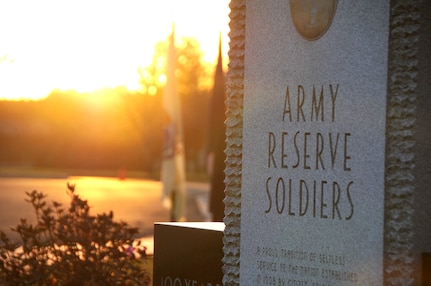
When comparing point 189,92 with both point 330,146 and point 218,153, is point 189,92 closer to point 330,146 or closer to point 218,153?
point 218,153

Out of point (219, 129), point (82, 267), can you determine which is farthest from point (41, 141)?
point (82, 267)

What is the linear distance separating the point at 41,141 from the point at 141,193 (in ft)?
128

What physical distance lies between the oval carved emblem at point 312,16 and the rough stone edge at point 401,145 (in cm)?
55

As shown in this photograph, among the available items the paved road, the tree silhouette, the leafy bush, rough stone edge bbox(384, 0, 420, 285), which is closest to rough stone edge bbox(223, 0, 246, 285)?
rough stone edge bbox(384, 0, 420, 285)

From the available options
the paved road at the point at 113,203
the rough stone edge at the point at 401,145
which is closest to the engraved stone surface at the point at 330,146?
the rough stone edge at the point at 401,145

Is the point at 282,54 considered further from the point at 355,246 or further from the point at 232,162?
the point at 355,246

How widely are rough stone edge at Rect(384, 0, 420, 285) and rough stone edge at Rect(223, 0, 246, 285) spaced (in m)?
1.43

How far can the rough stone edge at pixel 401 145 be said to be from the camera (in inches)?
Answer: 239

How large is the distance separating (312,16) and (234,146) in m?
1.21

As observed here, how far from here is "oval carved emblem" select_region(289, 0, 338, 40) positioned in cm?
658

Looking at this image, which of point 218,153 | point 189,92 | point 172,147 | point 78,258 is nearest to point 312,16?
point 78,258

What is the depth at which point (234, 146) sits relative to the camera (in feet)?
24.1

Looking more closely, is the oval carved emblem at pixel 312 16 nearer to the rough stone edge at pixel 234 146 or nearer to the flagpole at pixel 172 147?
the rough stone edge at pixel 234 146

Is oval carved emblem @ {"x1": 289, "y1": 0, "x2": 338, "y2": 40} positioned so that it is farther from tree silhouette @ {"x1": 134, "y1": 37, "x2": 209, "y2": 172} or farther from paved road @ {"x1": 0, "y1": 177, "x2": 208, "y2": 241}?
tree silhouette @ {"x1": 134, "y1": 37, "x2": 209, "y2": 172}
